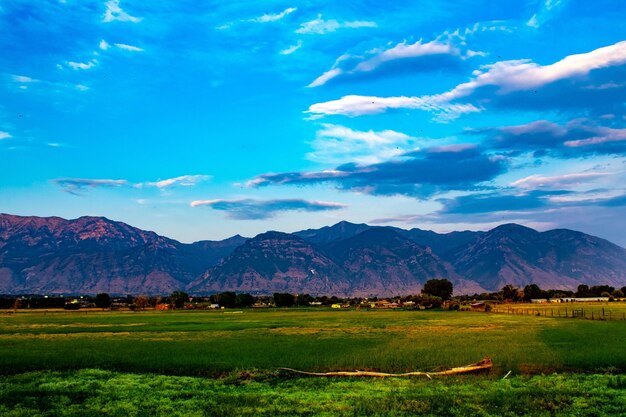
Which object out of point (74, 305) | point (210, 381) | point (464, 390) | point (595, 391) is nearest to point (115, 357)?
point (210, 381)

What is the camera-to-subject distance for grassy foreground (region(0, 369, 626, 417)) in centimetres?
2205

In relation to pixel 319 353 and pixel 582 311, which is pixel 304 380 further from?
pixel 582 311

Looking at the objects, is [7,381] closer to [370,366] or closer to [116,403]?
[116,403]

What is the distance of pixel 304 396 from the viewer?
977 inches

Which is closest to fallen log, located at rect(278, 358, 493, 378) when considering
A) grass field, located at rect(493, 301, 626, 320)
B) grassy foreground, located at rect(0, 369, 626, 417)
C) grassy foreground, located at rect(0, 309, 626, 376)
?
grassy foreground, located at rect(0, 309, 626, 376)

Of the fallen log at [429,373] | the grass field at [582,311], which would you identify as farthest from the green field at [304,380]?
the grass field at [582,311]

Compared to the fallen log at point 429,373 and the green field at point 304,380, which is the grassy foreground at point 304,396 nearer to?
the green field at point 304,380

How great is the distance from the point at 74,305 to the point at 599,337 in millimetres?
171314

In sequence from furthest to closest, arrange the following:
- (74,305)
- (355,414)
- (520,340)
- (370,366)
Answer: (74,305) → (520,340) → (370,366) → (355,414)

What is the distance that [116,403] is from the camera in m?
23.4

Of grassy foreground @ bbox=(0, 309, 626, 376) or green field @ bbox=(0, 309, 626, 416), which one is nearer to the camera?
green field @ bbox=(0, 309, 626, 416)

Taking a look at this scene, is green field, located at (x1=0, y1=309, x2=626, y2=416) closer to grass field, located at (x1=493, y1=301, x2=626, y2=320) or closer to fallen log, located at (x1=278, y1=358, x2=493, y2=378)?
fallen log, located at (x1=278, y1=358, x2=493, y2=378)

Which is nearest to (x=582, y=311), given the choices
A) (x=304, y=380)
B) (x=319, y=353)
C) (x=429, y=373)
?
(x=319, y=353)

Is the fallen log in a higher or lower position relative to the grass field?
higher
